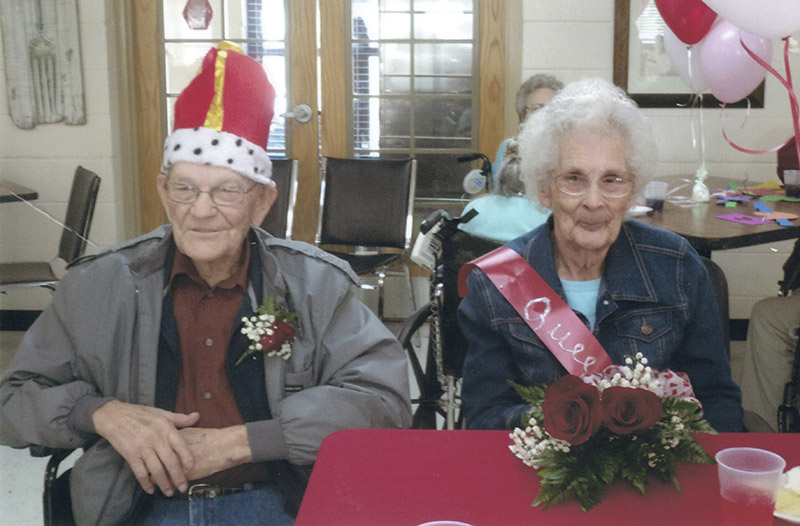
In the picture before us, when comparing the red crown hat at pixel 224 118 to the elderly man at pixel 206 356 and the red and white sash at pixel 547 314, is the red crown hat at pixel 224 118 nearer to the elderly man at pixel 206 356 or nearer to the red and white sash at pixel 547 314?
the elderly man at pixel 206 356

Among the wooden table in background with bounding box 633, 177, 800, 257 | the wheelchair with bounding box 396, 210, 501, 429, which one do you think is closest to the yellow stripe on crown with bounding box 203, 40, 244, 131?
the wheelchair with bounding box 396, 210, 501, 429

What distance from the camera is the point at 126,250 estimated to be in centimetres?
166

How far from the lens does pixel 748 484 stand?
3.48ft

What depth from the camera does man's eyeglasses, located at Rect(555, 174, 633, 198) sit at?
5.54ft

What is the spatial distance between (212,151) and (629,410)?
91cm

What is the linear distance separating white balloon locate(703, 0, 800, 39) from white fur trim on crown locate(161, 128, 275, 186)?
3.85ft

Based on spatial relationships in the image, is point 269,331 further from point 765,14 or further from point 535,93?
point 535,93

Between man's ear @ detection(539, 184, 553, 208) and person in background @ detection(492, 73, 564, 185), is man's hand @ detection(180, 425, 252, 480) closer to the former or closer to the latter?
man's ear @ detection(539, 184, 553, 208)

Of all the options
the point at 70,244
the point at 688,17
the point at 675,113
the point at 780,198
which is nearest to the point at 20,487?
the point at 70,244

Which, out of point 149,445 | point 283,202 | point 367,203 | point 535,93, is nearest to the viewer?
point 149,445

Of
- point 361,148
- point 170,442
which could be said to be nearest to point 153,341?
point 170,442

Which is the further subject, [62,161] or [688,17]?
[62,161]

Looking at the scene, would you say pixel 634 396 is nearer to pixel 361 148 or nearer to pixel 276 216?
pixel 276 216

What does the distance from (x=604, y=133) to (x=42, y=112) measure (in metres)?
3.66
